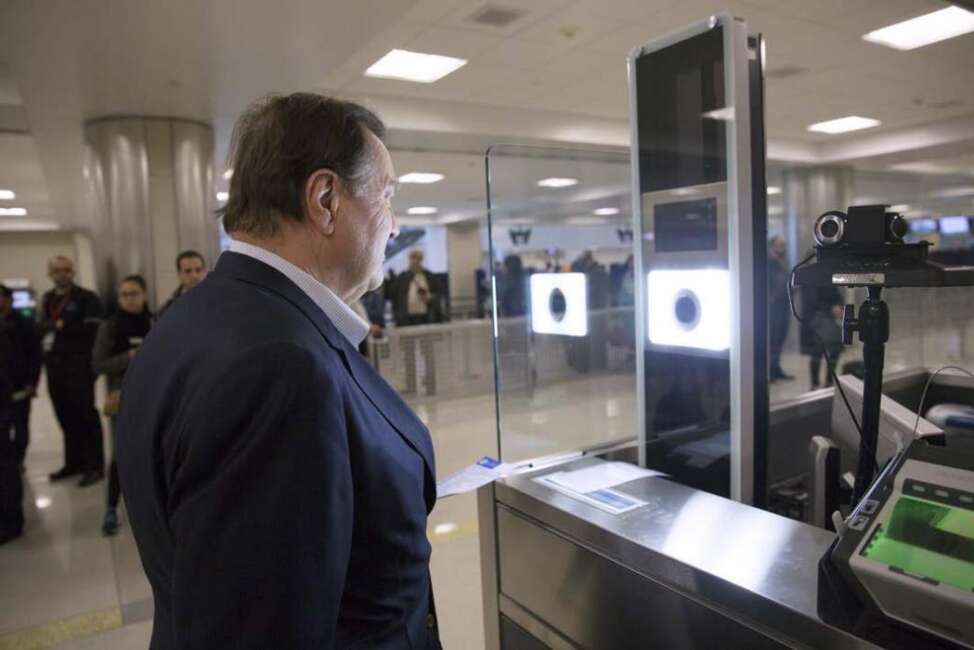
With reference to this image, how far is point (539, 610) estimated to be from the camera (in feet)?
5.10

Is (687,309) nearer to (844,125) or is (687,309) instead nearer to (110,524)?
(110,524)

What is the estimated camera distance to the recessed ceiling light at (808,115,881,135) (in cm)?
807

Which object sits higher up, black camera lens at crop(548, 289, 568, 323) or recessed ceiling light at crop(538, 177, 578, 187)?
recessed ceiling light at crop(538, 177, 578, 187)

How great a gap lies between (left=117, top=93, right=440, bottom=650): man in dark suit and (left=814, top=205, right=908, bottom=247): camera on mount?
79 centimetres

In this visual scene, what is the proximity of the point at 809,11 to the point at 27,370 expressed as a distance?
566 centimetres

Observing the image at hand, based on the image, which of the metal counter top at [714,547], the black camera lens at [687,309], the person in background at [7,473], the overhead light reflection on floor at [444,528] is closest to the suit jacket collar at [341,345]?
the metal counter top at [714,547]

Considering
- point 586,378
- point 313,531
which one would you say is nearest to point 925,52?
point 586,378

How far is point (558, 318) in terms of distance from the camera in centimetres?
207

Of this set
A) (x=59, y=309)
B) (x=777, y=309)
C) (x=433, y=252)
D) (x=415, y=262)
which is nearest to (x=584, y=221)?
(x=433, y=252)

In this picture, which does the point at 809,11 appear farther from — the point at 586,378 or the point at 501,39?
the point at 586,378

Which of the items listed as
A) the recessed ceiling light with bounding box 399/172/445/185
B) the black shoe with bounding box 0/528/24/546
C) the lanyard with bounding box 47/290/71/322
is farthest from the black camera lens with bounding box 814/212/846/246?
Answer: the recessed ceiling light with bounding box 399/172/445/185

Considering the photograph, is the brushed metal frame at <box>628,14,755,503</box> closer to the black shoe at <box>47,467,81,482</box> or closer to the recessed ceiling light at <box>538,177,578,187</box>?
the black shoe at <box>47,467,81,482</box>

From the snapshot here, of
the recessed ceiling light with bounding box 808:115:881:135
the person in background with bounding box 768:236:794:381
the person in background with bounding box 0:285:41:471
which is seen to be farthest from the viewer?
the recessed ceiling light with bounding box 808:115:881:135

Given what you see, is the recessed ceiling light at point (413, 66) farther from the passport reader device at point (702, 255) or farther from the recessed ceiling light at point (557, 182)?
the recessed ceiling light at point (557, 182)
